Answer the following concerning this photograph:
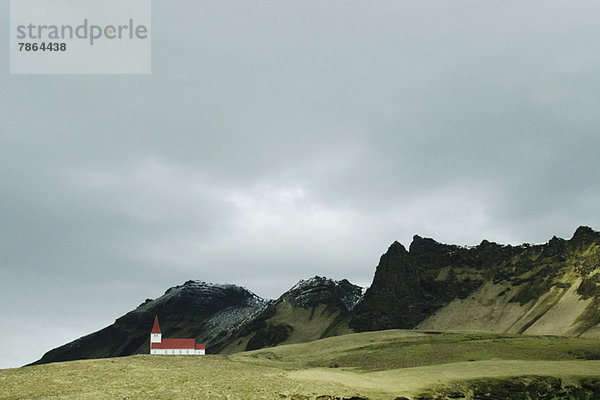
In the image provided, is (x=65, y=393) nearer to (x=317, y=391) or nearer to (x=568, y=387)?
(x=317, y=391)

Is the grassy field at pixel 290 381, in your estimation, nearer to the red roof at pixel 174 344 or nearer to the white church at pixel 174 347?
the white church at pixel 174 347

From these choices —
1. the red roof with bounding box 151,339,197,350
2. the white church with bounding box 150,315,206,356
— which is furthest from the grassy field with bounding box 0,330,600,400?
the red roof with bounding box 151,339,197,350

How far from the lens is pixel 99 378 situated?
64.2 metres

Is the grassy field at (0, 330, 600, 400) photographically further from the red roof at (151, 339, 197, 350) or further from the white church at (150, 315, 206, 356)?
the red roof at (151, 339, 197, 350)

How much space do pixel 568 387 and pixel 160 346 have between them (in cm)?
8006

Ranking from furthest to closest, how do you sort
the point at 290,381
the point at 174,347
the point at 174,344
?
the point at 174,344, the point at 174,347, the point at 290,381

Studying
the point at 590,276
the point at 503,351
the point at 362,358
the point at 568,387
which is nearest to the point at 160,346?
the point at 362,358

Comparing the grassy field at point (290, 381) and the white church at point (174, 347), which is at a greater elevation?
the white church at point (174, 347)

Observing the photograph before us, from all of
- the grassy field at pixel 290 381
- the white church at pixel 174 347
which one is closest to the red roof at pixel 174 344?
the white church at pixel 174 347

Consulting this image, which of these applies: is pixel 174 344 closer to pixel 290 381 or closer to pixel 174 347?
pixel 174 347

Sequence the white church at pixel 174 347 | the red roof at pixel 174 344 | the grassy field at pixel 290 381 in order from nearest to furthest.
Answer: the grassy field at pixel 290 381 < the white church at pixel 174 347 < the red roof at pixel 174 344

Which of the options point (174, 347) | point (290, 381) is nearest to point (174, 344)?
point (174, 347)

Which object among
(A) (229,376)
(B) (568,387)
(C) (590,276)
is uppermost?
(C) (590,276)

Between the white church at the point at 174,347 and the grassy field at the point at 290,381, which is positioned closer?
the grassy field at the point at 290,381
